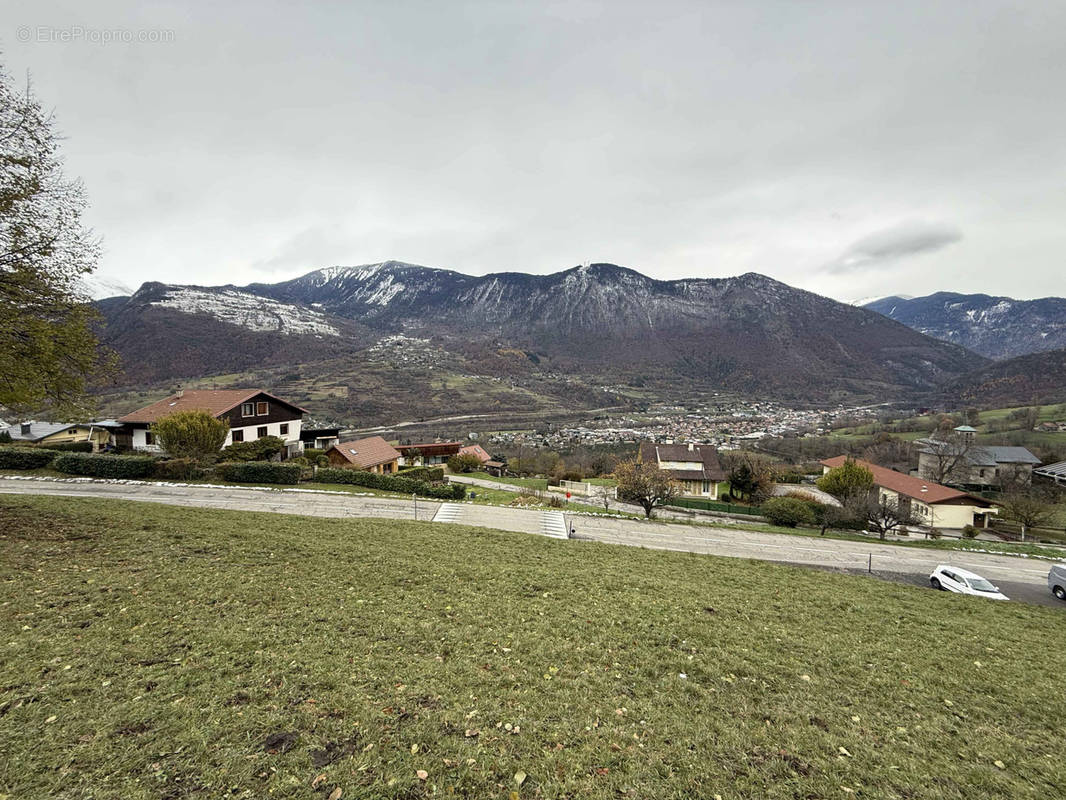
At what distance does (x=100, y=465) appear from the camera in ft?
83.7

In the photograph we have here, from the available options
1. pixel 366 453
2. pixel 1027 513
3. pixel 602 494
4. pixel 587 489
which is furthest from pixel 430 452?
pixel 1027 513

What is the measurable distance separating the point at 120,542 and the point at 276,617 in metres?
6.92

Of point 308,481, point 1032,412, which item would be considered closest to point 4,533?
point 308,481

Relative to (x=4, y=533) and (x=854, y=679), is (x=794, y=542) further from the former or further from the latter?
(x=4, y=533)

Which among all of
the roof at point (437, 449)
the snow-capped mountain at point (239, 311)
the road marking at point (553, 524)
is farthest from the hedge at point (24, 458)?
the snow-capped mountain at point (239, 311)

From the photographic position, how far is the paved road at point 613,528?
1902cm

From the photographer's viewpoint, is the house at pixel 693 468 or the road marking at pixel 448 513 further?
the house at pixel 693 468

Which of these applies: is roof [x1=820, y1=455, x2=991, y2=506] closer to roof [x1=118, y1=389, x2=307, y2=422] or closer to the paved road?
the paved road

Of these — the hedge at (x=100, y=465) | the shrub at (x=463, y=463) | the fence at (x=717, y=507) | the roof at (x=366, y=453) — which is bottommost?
the fence at (x=717, y=507)

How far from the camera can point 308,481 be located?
1133 inches

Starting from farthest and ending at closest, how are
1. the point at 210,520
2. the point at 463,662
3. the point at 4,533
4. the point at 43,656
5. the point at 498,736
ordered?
the point at 210,520 < the point at 4,533 < the point at 463,662 < the point at 43,656 < the point at 498,736

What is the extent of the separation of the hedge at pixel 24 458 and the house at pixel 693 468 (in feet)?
153

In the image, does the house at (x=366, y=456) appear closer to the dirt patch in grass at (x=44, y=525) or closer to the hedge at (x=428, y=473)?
the hedge at (x=428, y=473)

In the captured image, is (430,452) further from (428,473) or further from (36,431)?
(36,431)
